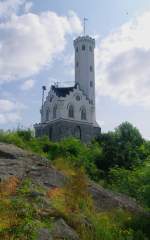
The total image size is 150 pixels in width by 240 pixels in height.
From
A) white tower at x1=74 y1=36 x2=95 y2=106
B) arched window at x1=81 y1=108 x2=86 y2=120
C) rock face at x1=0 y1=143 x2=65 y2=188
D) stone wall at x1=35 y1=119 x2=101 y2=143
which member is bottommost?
rock face at x1=0 y1=143 x2=65 y2=188

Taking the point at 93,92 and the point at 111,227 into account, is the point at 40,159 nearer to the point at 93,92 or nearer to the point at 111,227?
the point at 111,227

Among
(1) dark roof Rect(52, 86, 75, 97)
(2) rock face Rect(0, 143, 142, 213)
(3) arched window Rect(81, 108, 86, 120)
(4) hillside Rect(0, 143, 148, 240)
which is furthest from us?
(3) arched window Rect(81, 108, 86, 120)

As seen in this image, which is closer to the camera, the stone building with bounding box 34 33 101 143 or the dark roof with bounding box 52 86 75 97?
the stone building with bounding box 34 33 101 143

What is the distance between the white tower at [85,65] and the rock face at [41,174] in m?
66.4

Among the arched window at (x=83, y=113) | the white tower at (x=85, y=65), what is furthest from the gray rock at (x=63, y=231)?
the white tower at (x=85, y=65)

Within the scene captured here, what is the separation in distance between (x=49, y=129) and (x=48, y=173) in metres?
63.1

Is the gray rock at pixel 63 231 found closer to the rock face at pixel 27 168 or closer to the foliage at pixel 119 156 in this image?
the rock face at pixel 27 168

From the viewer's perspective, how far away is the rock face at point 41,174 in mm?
15805

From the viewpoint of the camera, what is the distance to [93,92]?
85.4m

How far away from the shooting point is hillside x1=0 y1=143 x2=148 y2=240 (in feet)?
33.2

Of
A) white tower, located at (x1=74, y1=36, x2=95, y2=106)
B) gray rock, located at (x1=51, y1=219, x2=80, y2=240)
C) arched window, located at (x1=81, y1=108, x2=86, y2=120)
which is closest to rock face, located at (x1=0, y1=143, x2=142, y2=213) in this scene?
gray rock, located at (x1=51, y1=219, x2=80, y2=240)

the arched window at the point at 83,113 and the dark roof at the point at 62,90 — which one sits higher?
the dark roof at the point at 62,90

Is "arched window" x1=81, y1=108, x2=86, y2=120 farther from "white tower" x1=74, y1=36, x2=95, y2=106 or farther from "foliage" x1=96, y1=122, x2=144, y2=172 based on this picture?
"foliage" x1=96, y1=122, x2=144, y2=172

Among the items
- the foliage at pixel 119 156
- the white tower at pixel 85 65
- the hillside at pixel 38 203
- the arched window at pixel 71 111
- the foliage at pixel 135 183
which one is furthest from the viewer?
the white tower at pixel 85 65
